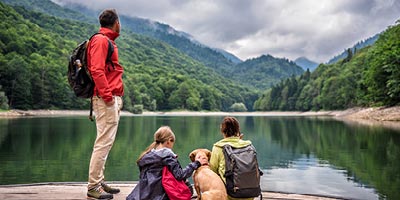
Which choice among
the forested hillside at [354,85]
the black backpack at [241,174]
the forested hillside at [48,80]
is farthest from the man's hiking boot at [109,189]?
the forested hillside at [48,80]

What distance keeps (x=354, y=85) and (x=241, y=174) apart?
96.6 meters

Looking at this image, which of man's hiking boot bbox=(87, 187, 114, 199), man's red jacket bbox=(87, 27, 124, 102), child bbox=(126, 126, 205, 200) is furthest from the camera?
man's hiking boot bbox=(87, 187, 114, 199)

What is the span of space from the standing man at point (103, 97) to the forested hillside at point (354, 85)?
2299 inches

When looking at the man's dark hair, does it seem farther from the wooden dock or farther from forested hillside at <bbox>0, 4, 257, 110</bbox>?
forested hillside at <bbox>0, 4, 257, 110</bbox>

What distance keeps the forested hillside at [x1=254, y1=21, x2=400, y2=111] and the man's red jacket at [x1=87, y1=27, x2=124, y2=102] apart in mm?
58354

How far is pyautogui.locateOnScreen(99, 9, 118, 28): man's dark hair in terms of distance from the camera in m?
6.29

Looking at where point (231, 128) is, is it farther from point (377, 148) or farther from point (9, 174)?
point (377, 148)

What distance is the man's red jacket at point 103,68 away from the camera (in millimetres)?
5824

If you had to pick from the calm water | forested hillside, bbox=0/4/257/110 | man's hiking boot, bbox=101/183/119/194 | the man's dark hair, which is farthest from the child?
forested hillside, bbox=0/4/257/110

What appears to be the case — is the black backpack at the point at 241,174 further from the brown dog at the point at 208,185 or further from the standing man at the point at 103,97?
the standing man at the point at 103,97

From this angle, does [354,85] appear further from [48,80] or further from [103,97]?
[103,97]

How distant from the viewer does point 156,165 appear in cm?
530

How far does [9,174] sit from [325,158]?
50.8ft

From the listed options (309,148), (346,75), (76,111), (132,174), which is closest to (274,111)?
(346,75)
